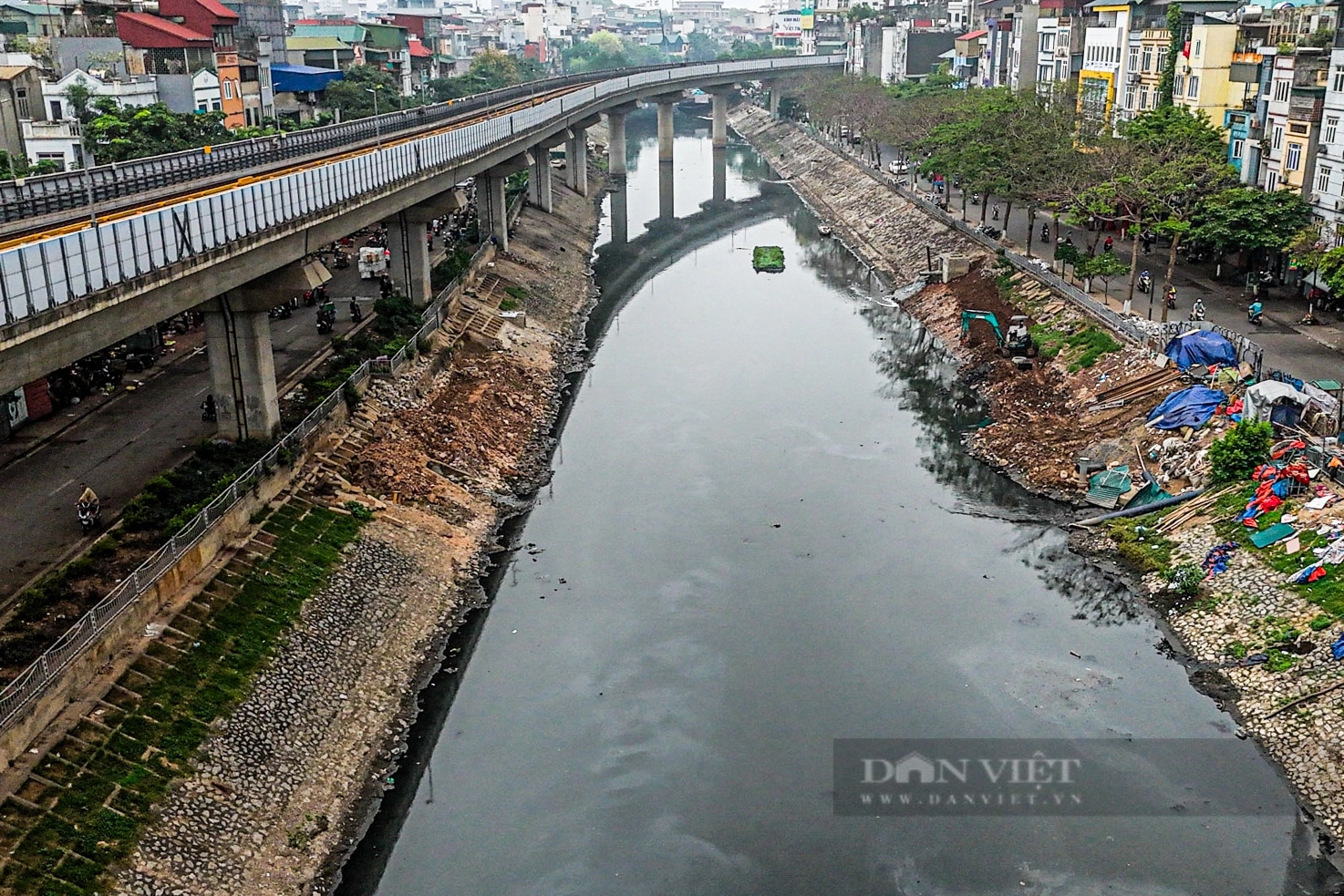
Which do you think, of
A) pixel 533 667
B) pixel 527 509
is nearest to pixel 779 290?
pixel 527 509

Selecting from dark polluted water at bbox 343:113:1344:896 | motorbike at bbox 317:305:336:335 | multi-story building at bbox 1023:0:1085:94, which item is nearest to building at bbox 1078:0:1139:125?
multi-story building at bbox 1023:0:1085:94

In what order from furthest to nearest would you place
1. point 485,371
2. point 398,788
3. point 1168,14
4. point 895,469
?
point 1168,14, point 485,371, point 895,469, point 398,788

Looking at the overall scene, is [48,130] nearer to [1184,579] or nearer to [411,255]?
[411,255]

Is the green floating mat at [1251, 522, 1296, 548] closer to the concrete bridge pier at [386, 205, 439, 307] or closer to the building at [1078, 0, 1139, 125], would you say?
the concrete bridge pier at [386, 205, 439, 307]

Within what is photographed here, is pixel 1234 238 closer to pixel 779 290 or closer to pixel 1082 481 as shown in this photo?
pixel 1082 481

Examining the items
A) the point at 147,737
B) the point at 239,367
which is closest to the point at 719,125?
the point at 239,367
